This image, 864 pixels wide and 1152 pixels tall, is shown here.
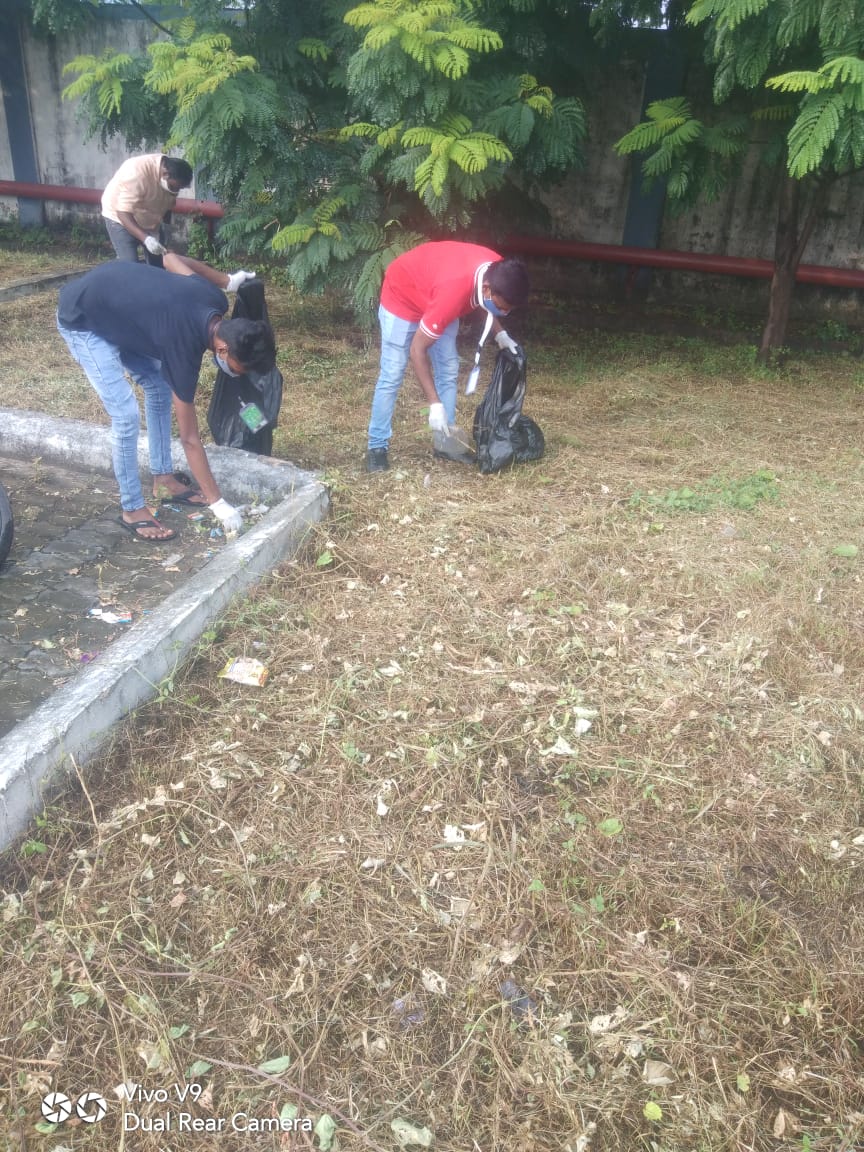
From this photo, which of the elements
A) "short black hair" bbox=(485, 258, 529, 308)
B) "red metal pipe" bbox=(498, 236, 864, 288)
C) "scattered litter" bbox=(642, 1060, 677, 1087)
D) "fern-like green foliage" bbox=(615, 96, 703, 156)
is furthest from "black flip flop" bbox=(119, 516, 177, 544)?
"red metal pipe" bbox=(498, 236, 864, 288)

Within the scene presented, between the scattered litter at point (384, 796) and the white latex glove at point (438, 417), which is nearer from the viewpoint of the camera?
the scattered litter at point (384, 796)

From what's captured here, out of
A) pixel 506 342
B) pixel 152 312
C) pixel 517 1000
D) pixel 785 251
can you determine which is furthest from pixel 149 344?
pixel 785 251

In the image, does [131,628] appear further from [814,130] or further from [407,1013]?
[814,130]

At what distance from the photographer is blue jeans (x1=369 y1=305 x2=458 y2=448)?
16.0 ft

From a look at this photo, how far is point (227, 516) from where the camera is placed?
424 cm

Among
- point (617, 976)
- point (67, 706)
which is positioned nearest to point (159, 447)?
point (67, 706)

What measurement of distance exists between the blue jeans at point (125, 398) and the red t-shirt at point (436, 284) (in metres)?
1.33

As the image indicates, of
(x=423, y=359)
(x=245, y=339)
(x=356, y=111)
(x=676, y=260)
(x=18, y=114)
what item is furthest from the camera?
(x=18, y=114)

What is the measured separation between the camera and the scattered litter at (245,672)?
11.1 ft

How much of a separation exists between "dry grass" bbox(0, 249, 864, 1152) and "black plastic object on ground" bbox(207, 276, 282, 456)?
2.70 feet

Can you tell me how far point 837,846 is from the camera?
272 centimetres

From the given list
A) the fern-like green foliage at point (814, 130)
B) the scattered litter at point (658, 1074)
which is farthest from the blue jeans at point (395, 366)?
the scattered litter at point (658, 1074)

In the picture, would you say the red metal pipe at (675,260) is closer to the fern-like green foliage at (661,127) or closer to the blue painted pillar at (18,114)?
the fern-like green foliage at (661,127)

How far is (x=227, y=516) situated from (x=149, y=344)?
854 millimetres
